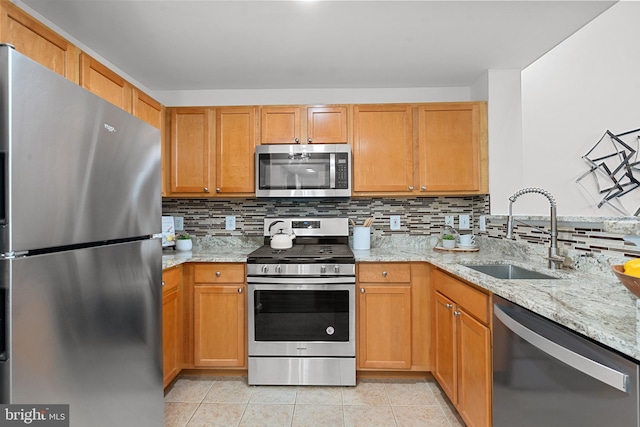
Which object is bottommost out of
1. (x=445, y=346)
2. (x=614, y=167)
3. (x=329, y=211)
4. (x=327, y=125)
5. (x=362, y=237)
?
(x=445, y=346)

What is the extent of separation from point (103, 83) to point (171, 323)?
1.52 metres

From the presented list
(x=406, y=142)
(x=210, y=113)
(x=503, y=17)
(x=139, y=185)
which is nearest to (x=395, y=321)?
(x=406, y=142)

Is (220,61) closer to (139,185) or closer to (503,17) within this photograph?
(139,185)

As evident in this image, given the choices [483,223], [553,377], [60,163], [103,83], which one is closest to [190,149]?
[103,83]

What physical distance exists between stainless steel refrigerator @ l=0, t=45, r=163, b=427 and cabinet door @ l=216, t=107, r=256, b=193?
116 centimetres

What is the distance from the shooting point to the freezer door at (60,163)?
773 mm

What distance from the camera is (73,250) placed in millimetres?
958

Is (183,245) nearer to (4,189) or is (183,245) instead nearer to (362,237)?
(362,237)

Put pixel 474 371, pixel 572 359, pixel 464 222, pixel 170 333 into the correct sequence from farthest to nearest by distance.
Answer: pixel 464 222 < pixel 170 333 < pixel 474 371 < pixel 572 359

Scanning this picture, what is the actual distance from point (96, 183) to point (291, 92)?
6.54ft

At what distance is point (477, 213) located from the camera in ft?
8.73

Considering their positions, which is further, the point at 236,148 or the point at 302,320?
the point at 236,148

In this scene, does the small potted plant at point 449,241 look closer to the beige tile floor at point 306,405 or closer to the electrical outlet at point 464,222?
the electrical outlet at point 464,222

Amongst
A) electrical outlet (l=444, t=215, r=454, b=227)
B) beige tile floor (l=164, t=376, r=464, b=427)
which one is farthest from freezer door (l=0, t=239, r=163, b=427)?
electrical outlet (l=444, t=215, r=454, b=227)
